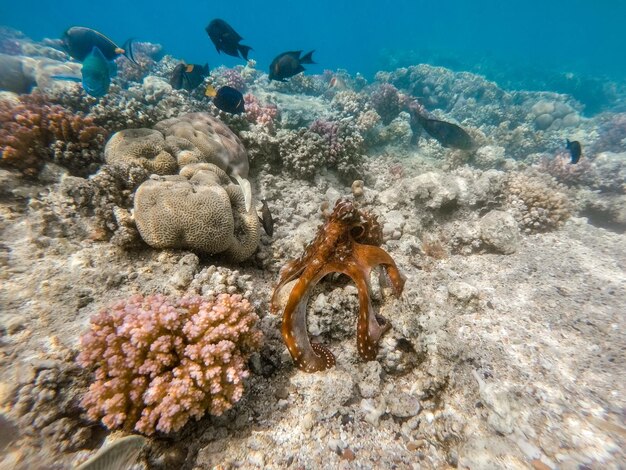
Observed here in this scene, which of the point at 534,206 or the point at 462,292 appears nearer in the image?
the point at 462,292

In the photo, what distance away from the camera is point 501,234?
4.66m

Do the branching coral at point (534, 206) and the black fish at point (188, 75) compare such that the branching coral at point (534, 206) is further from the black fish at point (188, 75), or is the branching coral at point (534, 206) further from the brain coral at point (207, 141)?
the black fish at point (188, 75)

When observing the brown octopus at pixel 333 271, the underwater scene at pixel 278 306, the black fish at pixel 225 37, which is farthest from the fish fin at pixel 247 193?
the black fish at pixel 225 37

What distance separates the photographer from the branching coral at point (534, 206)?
5375 mm

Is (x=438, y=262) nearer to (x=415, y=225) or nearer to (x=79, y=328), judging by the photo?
(x=415, y=225)

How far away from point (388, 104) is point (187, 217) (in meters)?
9.75

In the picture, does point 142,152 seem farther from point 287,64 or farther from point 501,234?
point 501,234

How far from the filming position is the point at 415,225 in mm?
4809

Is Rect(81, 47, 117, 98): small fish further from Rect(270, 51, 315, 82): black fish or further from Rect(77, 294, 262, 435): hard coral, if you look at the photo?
Rect(77, 294, 262, 435): hard coral

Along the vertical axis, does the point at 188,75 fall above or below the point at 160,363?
above

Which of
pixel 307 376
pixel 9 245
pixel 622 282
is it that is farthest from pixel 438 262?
pixel 9 245

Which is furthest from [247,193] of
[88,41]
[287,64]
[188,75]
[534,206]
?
[88,41]

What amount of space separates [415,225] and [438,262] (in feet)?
2.38

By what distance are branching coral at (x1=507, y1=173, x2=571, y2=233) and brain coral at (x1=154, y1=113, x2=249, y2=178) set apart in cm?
535
